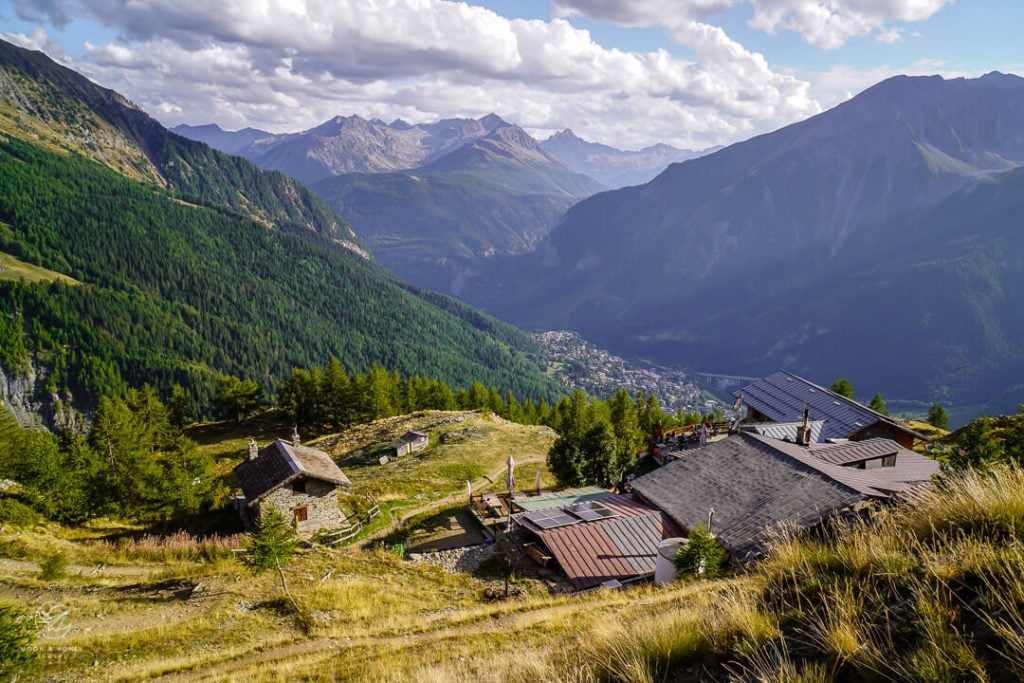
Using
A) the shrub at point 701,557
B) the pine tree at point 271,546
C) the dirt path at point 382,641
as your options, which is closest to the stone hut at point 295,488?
the pine tree at point 271,546

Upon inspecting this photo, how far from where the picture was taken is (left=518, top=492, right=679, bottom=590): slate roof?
2919 centimetres

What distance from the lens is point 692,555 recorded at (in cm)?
2175

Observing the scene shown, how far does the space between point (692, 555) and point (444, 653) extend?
10546 mm

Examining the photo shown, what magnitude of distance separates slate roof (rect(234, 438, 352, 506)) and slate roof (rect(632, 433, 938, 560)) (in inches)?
915

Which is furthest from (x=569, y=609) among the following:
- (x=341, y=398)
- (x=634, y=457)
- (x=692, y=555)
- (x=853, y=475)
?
(x=341, y=398)

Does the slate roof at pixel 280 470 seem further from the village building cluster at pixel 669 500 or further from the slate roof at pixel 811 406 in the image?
the slate roof at pixel 811 406

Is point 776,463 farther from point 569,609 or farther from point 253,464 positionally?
point 253,464

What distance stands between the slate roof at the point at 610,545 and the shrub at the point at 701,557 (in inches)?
291

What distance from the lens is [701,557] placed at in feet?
70.6

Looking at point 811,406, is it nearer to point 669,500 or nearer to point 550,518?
point 669,500

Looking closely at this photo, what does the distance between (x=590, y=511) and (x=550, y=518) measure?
99.2 inches

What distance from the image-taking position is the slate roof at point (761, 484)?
2523 cm

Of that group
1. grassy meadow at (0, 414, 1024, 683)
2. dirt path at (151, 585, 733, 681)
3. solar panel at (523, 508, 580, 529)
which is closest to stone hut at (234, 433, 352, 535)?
grassy meadow at (0, 414, 1024, 683)

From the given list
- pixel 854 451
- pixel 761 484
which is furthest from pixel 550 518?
pixel 854 451
